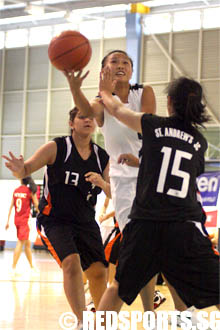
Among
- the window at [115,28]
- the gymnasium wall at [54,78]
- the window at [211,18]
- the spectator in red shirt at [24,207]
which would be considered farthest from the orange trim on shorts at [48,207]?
the window at [115,28]

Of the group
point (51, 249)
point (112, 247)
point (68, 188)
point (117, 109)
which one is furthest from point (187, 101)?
point (112, 247)

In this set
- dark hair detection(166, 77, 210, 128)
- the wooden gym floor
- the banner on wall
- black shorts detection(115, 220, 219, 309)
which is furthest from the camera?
the banner on wall

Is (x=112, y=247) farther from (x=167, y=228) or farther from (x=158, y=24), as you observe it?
(x=158, y=24)

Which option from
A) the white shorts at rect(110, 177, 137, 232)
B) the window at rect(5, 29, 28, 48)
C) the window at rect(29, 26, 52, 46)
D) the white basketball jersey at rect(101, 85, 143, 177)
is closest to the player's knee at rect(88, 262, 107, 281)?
the white shorts at rect(110, 177, 137, 232)

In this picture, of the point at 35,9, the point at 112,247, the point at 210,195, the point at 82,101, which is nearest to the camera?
the point at 82,101

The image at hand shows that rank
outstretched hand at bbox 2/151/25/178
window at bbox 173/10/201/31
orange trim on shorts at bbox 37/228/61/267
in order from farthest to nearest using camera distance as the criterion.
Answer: window at bbox 173/10/201/31 < orange trim on shorts at bbox 37/228/61/267 < outstretched hand at bbox 2/151/25/178

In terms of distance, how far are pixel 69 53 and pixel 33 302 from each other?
3458 mm

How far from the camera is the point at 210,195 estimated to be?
32.4 ft

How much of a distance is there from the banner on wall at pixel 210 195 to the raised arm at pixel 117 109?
661 cm

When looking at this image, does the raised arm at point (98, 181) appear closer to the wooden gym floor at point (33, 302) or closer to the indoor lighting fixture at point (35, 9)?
the wooden gym floor at point (33, 302)

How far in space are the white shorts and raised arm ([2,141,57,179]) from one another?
21.2 inches

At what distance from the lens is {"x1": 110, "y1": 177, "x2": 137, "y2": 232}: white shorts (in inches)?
146

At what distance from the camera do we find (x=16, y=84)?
21500 mm

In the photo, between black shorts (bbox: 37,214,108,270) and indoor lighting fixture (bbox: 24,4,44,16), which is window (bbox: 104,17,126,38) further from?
black shorts (bbox: 37,214,108,270)
